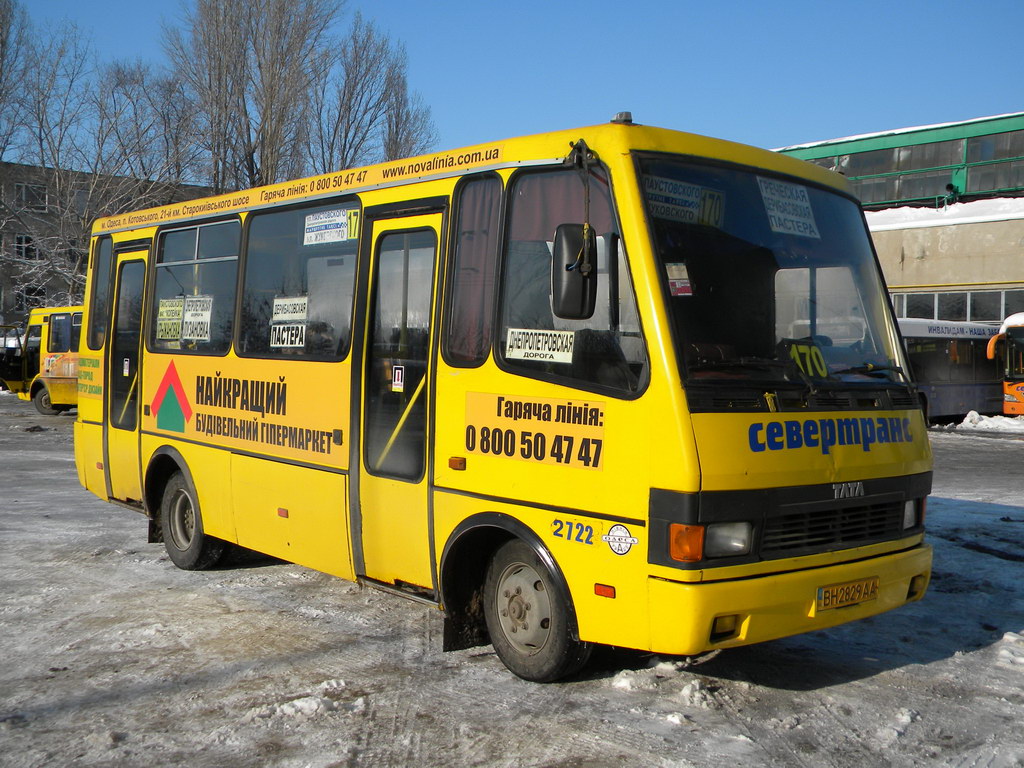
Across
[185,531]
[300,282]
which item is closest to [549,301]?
[300,282]

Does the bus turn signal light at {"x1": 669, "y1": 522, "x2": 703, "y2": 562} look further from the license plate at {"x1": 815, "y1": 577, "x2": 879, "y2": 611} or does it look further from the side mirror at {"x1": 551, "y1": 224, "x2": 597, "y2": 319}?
the side mirror at {"x1": 551, "y1": 224, "x2": 597, "y2": 319}

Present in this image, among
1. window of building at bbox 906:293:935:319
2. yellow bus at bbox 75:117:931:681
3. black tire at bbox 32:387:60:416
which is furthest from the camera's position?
window of building at bbox 906:293:935:319

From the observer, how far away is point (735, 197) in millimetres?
5215

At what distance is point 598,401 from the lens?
4.87 m

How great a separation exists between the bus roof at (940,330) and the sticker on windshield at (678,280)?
23170 mm

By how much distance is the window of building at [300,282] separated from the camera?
6.67 meters

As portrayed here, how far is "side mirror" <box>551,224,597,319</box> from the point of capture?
15.5 ft

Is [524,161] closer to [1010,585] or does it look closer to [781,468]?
[781,468]

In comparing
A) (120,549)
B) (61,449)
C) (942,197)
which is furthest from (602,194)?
(942,197)

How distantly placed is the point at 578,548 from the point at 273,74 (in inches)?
1356

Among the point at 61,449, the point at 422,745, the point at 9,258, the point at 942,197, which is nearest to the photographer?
the point at 422,745

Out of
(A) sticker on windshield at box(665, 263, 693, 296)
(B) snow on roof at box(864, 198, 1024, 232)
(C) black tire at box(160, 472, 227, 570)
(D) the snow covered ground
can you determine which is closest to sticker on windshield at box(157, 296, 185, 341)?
(C) black tire at box(160, 472, 227, 570)

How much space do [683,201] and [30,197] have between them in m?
35.7

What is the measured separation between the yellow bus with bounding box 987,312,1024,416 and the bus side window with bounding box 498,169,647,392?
1017 inches
